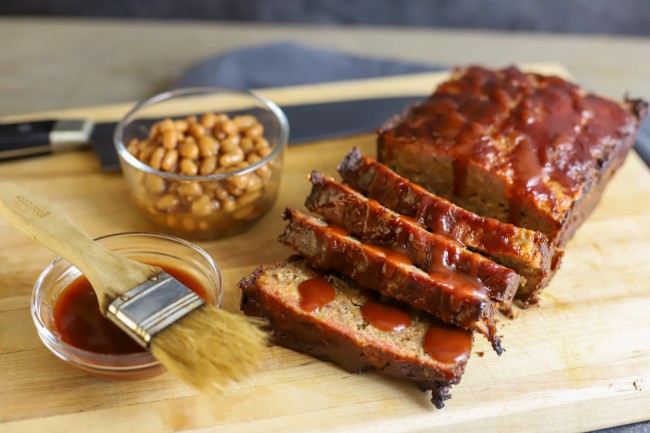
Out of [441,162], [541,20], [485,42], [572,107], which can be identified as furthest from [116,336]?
[541,20]

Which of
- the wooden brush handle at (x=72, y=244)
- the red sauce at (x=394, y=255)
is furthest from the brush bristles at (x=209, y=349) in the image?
the red sauce at (x=394, y=255)

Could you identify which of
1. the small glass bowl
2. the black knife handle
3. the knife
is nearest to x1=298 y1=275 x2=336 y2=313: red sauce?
the small glass bowl

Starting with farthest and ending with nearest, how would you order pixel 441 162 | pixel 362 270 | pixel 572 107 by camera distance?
pixel 572 107 → pixel 441 162 → pixel 362 270

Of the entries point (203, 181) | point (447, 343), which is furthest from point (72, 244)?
point (447, 343)

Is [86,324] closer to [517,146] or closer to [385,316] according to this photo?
[385,316]

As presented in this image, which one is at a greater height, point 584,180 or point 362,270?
point 584,180

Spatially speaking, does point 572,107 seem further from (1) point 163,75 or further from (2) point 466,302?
(1) point 163,75

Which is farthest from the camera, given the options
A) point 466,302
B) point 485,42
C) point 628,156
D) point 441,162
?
point 485,42

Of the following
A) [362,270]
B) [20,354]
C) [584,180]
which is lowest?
[20,354]
